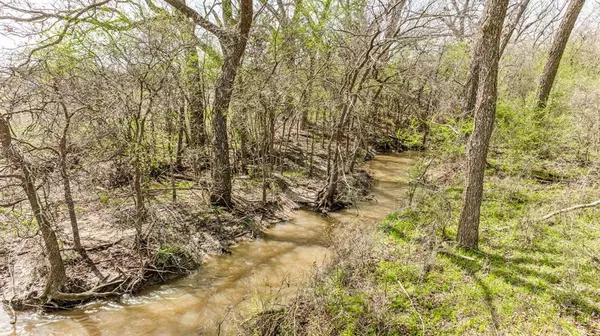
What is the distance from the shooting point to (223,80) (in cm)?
903

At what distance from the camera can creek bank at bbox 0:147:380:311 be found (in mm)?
5832

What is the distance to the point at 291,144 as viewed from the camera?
1655 cm

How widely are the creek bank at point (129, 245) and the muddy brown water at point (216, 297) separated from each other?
258 mm

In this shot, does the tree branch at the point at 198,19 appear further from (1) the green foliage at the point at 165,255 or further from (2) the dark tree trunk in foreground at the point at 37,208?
(1) the green foliage at the point at 165,255

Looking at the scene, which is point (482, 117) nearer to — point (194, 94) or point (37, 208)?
point (37, 208)

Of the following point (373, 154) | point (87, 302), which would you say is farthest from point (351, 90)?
point (373, 154)

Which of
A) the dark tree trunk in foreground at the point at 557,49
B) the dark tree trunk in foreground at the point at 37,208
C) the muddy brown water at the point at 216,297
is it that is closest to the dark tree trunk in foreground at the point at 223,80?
the muddy brown water at the point at 216,297

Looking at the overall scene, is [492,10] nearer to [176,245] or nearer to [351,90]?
[351,90]

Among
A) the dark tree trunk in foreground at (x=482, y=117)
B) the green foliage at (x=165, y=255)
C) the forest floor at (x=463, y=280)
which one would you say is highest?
the dark tree trunk in foreground at (x=482, y=117)

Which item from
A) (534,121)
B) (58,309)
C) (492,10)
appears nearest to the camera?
(492,10)

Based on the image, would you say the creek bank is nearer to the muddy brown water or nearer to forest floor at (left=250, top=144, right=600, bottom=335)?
the muddy brown water

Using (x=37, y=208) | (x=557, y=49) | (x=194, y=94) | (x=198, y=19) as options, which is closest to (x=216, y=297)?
(x=37, y=208)

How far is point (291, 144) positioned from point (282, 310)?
12.2m

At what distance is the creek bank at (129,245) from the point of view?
5832 millimetres
